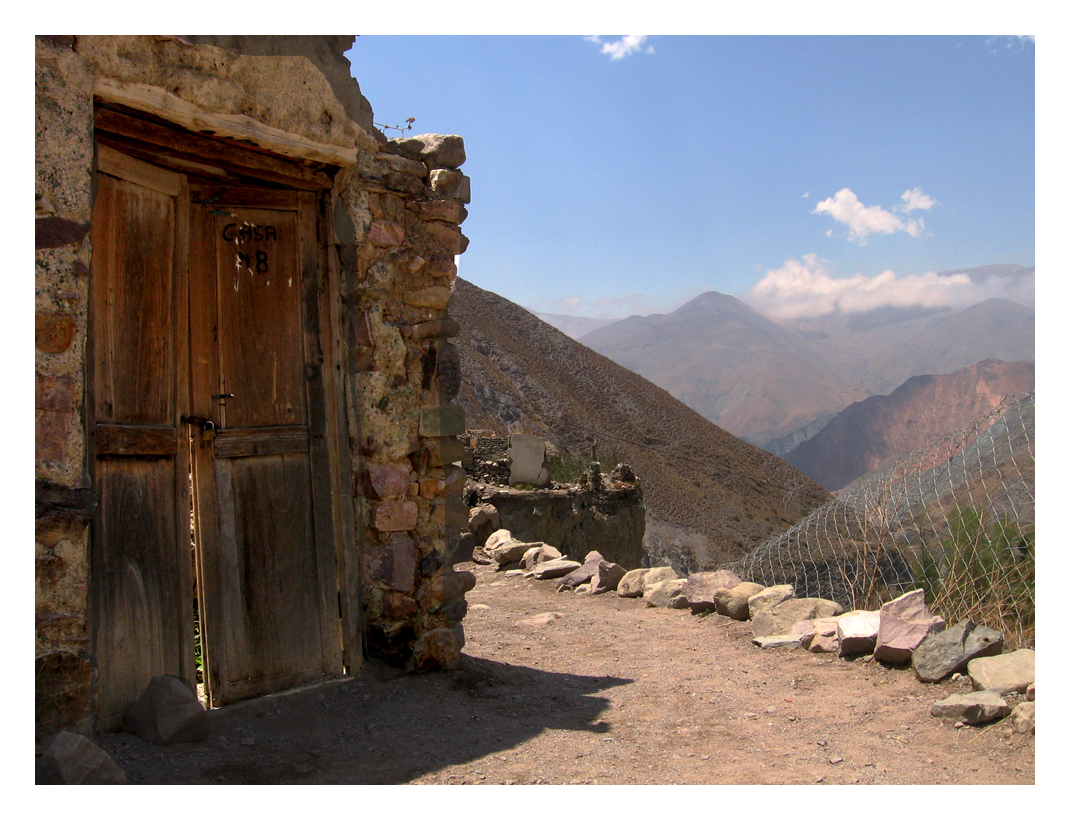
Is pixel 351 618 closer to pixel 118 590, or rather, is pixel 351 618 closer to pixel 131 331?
pixel 118 590

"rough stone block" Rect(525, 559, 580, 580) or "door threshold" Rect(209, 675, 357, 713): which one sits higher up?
"door threshold" Rect(209, 675, 357, 713)

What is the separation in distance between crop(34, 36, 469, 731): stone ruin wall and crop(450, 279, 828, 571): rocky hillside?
74.7 ft

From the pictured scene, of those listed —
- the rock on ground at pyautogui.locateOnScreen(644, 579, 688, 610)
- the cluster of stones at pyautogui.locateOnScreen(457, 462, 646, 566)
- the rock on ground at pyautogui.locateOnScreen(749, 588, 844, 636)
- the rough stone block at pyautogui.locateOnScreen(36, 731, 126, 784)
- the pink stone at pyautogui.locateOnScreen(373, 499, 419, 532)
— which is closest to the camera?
the rough stone block at pyautogui.locateOnScreen(36, 731, 126, 784)

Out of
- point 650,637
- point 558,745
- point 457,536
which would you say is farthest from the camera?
point 650,637

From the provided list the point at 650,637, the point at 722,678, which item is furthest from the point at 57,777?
the point at 650,637

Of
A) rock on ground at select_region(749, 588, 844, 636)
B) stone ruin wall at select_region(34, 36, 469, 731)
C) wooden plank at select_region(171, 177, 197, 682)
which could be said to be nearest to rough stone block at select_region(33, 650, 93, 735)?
stone ruin wall at select_region(34, 36, 469, 731)

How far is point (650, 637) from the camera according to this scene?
4.93 metres

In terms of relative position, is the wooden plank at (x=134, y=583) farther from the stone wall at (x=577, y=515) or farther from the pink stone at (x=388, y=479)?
the stone wall at (x=577, y=515)

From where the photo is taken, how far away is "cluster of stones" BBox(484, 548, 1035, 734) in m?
3.08

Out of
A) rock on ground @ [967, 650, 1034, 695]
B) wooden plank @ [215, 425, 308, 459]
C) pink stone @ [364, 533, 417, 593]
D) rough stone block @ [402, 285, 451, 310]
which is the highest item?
rough stone block @ [402, 285, 451, 310]

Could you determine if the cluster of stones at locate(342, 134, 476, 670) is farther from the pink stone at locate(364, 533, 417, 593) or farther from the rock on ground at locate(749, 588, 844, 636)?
the rock on ground at locate(749, 588, 844, 636)

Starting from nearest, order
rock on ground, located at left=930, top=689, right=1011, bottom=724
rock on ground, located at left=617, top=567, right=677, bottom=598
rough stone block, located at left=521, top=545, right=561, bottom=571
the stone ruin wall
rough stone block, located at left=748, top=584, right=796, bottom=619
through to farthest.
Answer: the stone ruin wall
rock on ground, located at left=930, top=689, right=1011, bottom=724
rough stone block, located at left=748, top=584, right=796, bottom=619
rock on ground, located at left=617, top=567, right=677, bottom=598
rough stone block, located at left=521, top=545, right=561, bottom=571

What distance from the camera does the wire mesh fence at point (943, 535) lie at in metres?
3.93

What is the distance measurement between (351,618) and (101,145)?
7.11ft
